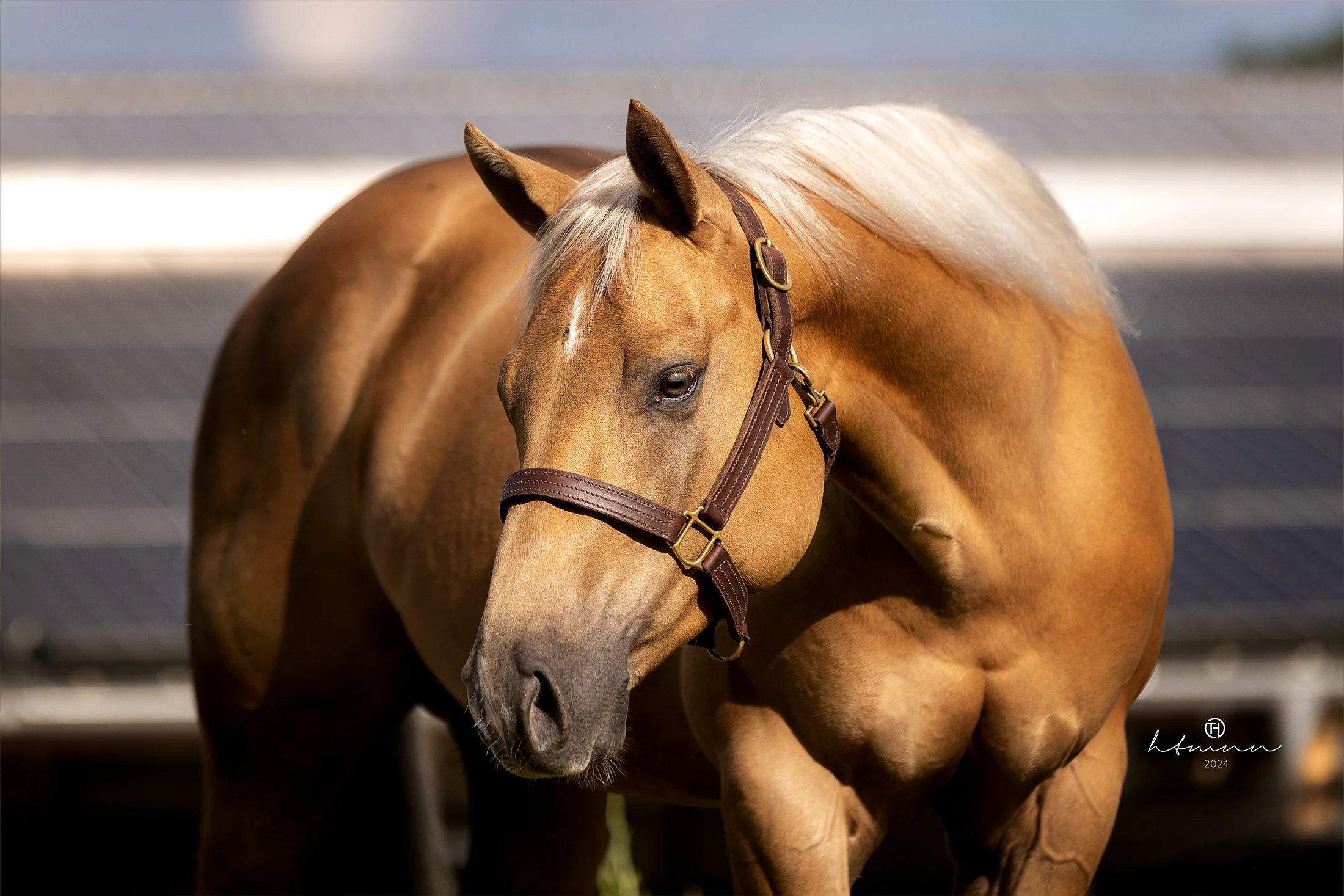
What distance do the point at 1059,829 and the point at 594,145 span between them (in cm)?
296

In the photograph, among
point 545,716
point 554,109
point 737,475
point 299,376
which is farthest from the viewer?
point 554,109

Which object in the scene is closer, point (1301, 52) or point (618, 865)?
point (618, 865)

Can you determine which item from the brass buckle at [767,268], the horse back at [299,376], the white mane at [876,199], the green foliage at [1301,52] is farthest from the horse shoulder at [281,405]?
the green foliage at [1301,52]

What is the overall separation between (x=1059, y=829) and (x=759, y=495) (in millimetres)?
917

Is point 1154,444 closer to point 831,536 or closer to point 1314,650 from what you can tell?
point 831,536

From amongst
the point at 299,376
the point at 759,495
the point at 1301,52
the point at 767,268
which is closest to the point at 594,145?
the point at 299,376

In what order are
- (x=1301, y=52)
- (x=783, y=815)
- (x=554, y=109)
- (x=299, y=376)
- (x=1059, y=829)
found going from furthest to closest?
(x=1301, y=52) < (x=554, y=109) < (x=299, y=376) < (x=1059, y=829) < (x=783, y=815)

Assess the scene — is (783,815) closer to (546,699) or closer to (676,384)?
(546,699)

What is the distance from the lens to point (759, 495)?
5.68 feet

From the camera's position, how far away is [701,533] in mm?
1686

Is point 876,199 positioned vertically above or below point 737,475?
above

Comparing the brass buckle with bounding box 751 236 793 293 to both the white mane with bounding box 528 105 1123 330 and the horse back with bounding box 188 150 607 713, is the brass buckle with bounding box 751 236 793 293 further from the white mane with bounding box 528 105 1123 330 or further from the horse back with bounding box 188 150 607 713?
the horse back with bounding box 188 150 607 713

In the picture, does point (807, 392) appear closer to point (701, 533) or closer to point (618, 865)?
point (701, 533)

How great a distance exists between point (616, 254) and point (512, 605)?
461 mm
